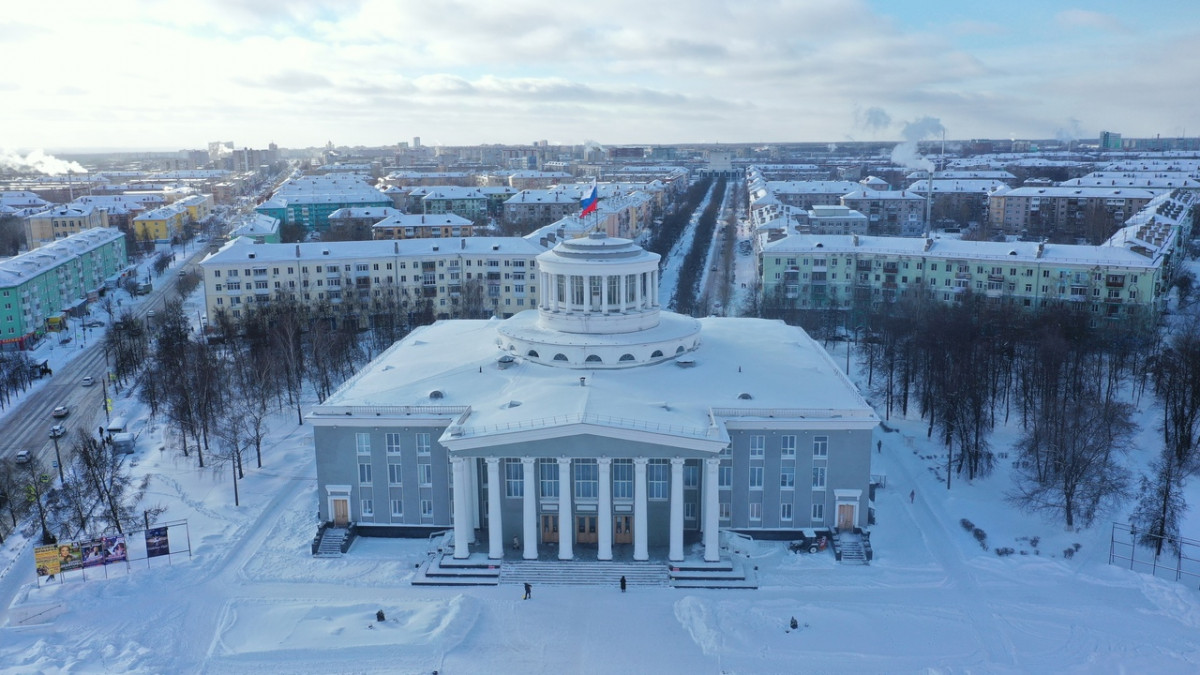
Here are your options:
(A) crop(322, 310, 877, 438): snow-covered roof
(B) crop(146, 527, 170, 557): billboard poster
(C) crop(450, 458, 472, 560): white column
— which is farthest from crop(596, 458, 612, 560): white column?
(B) crop(146, 527, 170, 557): billboard poster

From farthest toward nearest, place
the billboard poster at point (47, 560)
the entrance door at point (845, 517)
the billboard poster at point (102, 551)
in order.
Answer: the entrance door at point (845, 517)
the billboard poster at point (102, 551)
the billboard poster at point (47, 560)

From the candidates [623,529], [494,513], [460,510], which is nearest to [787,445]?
[623,529]

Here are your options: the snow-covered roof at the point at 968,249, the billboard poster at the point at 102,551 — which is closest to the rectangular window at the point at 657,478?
the billboard poster at the point at 102,551

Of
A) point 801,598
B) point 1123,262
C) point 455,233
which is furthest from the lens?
point 455,233

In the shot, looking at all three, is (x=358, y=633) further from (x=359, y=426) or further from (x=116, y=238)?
(x=116, y=238)

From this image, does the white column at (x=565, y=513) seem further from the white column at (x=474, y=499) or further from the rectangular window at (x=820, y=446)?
the rectangular window at (x=820, y=446)

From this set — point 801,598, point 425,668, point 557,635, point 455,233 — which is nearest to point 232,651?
point 425,668
